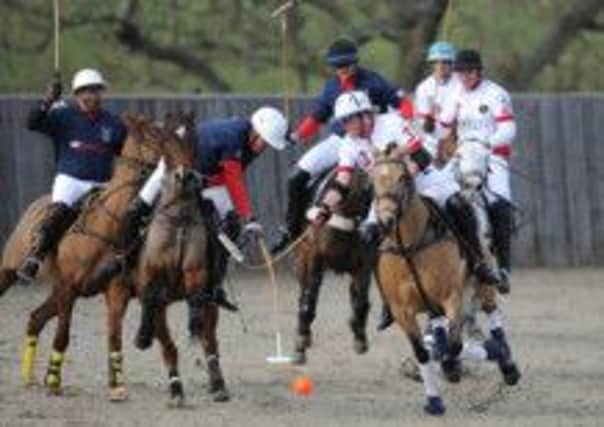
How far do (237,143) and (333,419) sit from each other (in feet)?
8.29

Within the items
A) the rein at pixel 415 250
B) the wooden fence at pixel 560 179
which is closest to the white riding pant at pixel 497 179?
the rein at pixel 415 250

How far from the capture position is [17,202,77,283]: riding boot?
17.8m

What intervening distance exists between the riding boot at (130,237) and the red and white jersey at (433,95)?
349cm

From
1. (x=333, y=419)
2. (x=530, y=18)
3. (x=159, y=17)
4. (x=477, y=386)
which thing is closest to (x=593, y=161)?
(x=530, y=18)

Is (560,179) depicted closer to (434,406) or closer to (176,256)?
(176,256)

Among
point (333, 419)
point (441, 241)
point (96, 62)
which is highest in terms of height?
point (96, 62)

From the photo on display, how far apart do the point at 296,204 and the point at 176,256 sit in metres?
3.12

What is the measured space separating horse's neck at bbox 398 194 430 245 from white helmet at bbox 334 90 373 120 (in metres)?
0.95

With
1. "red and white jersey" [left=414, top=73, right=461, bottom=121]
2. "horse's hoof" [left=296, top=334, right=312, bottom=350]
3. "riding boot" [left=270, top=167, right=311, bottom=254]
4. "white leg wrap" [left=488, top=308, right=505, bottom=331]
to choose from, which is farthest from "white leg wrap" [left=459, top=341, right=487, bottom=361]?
"red and white jersey" [left=414, top=73, right=461, bottom=121]

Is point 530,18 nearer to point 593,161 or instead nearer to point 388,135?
point 593,161

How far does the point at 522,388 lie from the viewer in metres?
17.8

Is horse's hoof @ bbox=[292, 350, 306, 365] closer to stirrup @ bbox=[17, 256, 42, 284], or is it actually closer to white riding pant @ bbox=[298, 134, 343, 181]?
white riding pant @ bbox=[298, 134, 343, 181]

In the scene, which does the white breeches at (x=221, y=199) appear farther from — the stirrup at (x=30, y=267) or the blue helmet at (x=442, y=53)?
the blue helmet at (x=442, y=53)

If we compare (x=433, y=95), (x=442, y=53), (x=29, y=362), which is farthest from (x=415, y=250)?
(x=442, y=53)
